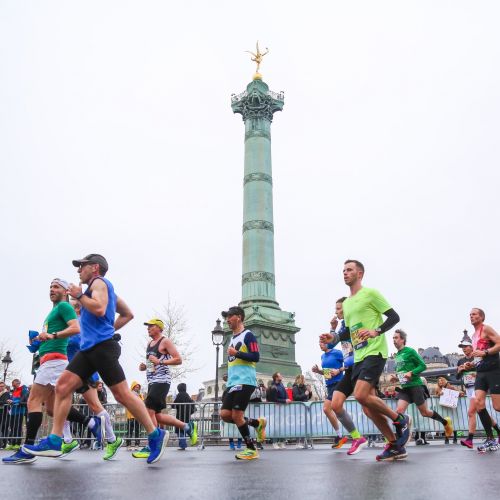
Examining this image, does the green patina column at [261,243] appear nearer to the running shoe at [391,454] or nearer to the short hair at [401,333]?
the short hair at [401,333]

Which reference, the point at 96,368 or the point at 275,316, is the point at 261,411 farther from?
the point at 275,316

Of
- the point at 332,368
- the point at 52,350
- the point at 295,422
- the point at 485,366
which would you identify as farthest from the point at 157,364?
the point at 295,422

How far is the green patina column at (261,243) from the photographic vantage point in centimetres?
3744

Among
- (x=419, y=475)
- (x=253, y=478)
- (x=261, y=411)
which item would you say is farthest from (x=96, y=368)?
(x=261, y=411)

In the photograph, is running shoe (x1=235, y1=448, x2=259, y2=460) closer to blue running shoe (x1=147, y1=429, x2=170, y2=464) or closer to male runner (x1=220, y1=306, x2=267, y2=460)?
male runner (x1=220, y1=306, x2=267, y2=460)

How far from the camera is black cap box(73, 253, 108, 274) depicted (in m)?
5.77

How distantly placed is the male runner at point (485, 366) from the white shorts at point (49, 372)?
17.3 ft

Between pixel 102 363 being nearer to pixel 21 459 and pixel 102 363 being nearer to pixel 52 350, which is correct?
pixel 21 459

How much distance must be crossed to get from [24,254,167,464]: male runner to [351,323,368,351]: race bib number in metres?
2.16

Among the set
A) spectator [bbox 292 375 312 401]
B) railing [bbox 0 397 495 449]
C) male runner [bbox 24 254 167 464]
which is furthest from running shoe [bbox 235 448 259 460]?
spectator [bbox 292 375 312 401]

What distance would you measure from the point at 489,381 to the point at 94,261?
5398mm

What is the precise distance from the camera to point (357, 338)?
6.17 m

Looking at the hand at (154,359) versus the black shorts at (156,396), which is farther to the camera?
the black shorts at (156,396)

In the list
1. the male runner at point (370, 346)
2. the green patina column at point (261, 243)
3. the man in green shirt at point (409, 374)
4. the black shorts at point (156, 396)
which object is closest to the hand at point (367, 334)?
the male runner at point (370, 346)
